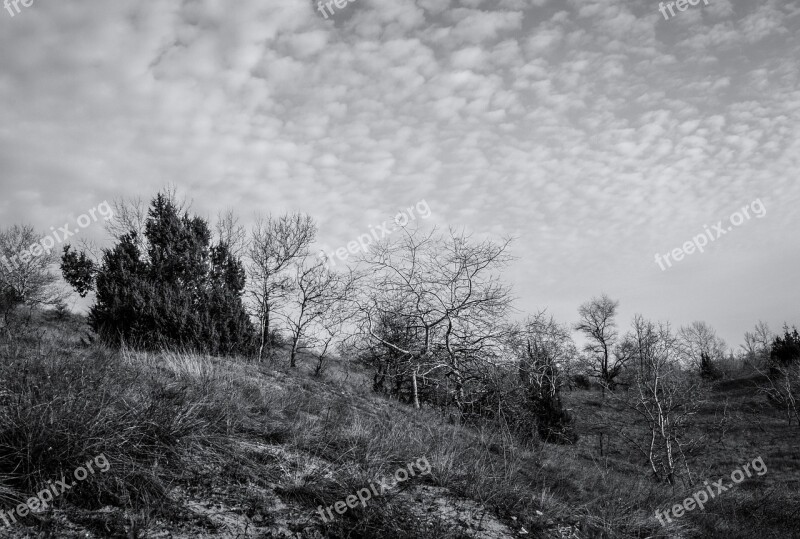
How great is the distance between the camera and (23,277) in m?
26.1

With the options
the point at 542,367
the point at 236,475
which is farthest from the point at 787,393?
the point at 236,475

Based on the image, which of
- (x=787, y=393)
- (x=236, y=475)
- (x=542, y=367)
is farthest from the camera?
(x=787, y=393)

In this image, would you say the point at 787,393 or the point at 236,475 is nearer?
the point at 236,475

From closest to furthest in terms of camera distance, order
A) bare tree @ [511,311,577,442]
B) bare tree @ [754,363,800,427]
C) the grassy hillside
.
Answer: the grassy hillside, bare tree @ [511,311,577,442], bare tree @ [754,363,800,427]

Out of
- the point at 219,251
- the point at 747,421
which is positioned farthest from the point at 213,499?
the point at 747,421

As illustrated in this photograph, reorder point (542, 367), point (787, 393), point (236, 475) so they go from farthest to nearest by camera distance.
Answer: point (787, 393)
point (542, 367)
point (236, 475)

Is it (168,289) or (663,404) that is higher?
(168,289)

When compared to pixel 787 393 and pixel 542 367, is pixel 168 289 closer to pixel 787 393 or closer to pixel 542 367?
pixel 542 367

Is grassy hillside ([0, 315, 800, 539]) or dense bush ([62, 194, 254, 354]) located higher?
dense bush ([62, 194, 254, 354])

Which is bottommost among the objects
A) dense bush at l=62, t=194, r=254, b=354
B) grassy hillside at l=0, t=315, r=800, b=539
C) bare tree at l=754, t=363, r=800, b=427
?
bare tree at l=754, t=363, r=800, b=427

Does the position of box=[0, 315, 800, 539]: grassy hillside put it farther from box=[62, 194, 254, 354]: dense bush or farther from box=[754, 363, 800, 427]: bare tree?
box=[754, 363, 800, 427]: bare tree

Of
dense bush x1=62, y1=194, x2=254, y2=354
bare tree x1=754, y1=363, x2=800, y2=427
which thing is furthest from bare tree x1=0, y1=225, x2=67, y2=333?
bare tree x1=754, y1=363, x2=800, y2=427

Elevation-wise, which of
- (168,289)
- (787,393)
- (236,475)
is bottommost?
(787,393)

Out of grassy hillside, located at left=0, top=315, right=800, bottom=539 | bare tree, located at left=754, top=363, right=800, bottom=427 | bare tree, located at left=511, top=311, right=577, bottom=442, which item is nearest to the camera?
grassy hillside, located at left=0, top=315, right=800, bottom=539
